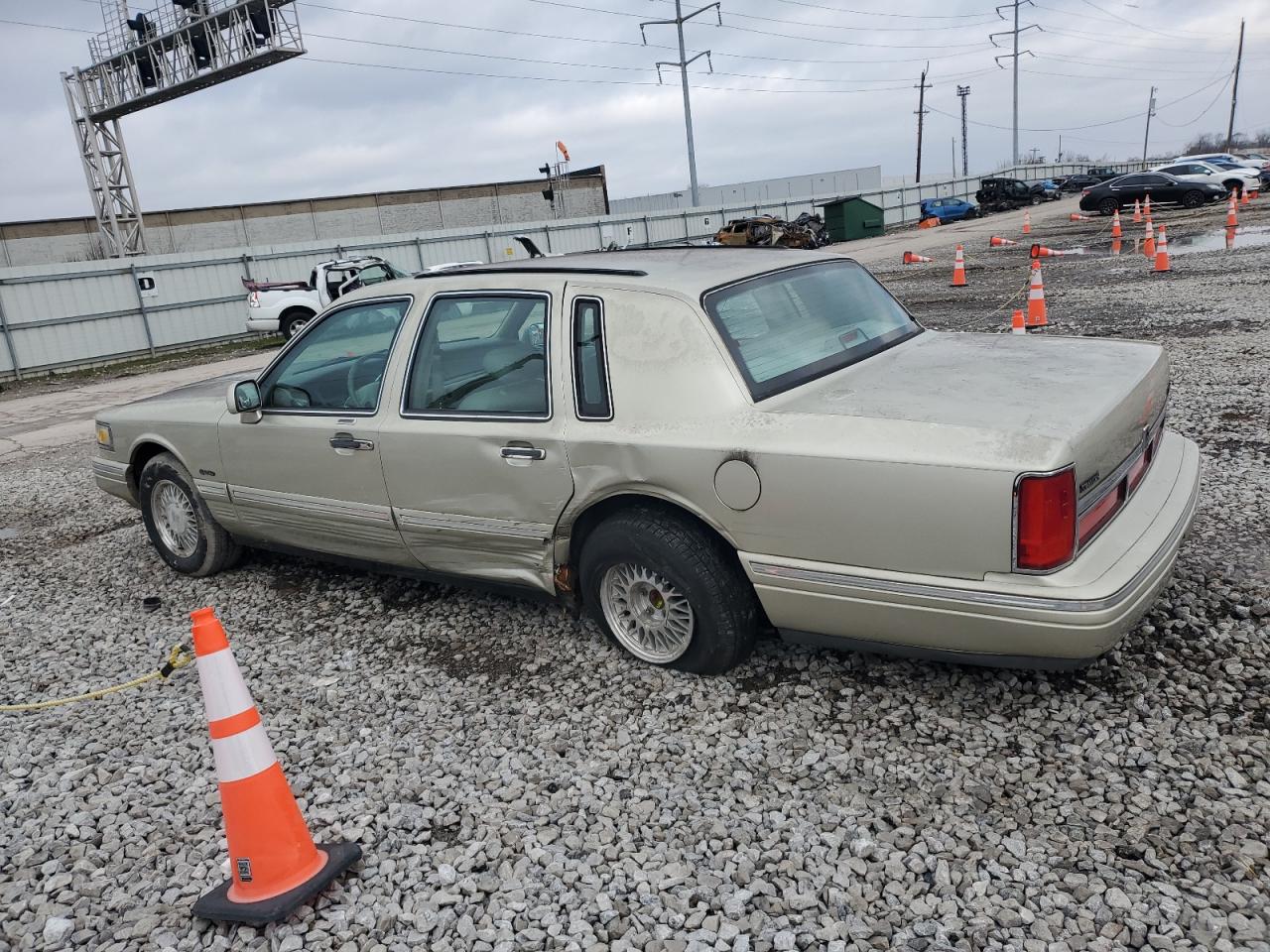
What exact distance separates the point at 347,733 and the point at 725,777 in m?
1.45

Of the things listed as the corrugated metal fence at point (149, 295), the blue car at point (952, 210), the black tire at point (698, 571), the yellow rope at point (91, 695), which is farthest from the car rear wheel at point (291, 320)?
the blue car at point (952, 210)

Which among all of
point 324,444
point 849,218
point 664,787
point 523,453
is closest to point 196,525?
point 324,444

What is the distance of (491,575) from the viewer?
400cm

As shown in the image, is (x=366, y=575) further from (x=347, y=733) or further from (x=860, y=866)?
(x=860, y=866)

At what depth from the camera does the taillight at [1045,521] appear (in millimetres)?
2654

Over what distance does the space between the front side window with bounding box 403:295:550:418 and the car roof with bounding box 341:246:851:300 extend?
125mm

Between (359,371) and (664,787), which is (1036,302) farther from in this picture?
(664,787)

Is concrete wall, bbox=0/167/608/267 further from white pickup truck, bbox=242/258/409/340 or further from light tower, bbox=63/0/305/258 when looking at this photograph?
white pickup truck, bbox=242/258/409/340

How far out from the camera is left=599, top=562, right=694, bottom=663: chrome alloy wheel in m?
3.51

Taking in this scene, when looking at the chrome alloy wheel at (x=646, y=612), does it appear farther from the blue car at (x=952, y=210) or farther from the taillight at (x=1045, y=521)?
the blue car at (x=952, y=210)

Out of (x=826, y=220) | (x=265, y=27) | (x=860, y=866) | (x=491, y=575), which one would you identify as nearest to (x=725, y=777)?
(x=860, y=866)

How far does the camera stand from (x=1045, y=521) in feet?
8.76

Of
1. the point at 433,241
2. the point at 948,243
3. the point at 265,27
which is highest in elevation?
the point at 265,27

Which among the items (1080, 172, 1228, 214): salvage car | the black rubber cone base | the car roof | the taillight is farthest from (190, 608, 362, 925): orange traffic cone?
(1080, 172, 1228, 214): salvage car
